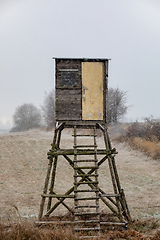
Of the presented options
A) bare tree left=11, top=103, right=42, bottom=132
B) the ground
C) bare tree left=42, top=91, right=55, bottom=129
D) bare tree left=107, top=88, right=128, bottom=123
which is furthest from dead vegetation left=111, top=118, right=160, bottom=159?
bare tree left=11, top=103, right=42, bottom=132

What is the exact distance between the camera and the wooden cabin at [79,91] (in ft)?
38.7

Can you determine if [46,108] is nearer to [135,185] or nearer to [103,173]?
[103,173]

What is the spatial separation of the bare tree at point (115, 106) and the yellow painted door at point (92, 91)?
129ft

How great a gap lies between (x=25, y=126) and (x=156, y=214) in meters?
64.9


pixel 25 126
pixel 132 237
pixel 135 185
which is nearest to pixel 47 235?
pixel 132 237

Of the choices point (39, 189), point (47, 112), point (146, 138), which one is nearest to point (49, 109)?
point (47, 112)

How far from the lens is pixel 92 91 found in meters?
11.9

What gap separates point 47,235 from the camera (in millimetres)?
7840

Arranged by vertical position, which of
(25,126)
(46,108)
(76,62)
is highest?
(76,62)

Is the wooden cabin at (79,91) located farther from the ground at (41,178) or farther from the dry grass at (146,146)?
the dry grass at (146,146)

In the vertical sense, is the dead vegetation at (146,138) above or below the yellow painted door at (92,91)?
below

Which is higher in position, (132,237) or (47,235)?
(47,235)

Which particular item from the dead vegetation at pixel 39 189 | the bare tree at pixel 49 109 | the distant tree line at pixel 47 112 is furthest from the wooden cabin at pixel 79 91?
the bare tree at pixel 49 109

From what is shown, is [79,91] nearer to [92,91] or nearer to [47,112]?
[92,91]
